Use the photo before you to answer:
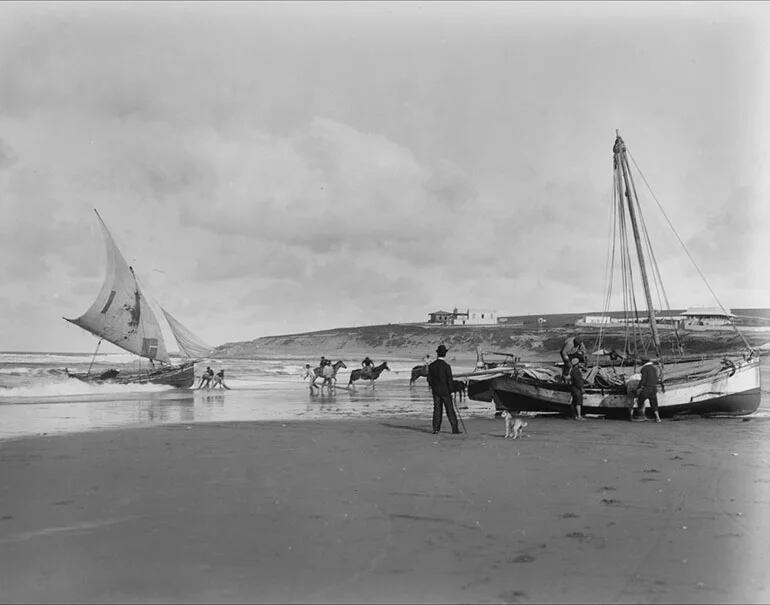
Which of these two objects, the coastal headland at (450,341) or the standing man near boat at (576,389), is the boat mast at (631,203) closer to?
the standing man near boat at (576,389)

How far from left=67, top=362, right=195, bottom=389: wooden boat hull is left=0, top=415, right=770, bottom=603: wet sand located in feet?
83.5

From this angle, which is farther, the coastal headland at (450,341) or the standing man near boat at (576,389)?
the coastal headland at (450,341)

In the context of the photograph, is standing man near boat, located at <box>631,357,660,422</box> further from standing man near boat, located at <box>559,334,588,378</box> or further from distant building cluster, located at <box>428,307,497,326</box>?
distant building cluster, located at <box>428,307,497,326</box>

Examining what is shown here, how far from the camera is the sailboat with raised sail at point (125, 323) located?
37.1 m

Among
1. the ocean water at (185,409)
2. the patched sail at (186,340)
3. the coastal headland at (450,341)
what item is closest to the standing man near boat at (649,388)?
the ocean water at (185,409)

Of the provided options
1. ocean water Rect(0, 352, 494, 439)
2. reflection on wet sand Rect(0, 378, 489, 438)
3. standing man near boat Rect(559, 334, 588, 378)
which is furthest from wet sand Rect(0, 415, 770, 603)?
standing man near boat Rect(559, 334, 588, 378)

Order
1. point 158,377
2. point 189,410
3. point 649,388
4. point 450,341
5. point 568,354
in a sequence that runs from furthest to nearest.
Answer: point 450,341 → point 158,377 → point 189,410 → point 568,354 → point 649,388

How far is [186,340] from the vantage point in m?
45.6

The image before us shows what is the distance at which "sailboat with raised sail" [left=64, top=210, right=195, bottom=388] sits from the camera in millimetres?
37062

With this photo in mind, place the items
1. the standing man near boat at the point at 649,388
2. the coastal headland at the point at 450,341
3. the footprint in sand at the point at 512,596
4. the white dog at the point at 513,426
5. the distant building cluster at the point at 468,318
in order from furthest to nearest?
1. the distant building cluster at the point at 468,318
2. the coastal headland at the point at 450,341
3. the standing man near boat at the point at 649,388
4. the white dog at the point at 513,426
5. the footprint in sand at the point at 512,596

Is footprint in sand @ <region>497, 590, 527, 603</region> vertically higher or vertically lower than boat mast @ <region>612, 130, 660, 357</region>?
lower

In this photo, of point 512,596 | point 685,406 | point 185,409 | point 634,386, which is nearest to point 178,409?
point 185,409

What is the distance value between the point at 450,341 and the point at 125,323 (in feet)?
286

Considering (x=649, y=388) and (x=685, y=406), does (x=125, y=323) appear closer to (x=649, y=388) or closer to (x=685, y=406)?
(x=649, y=388)
